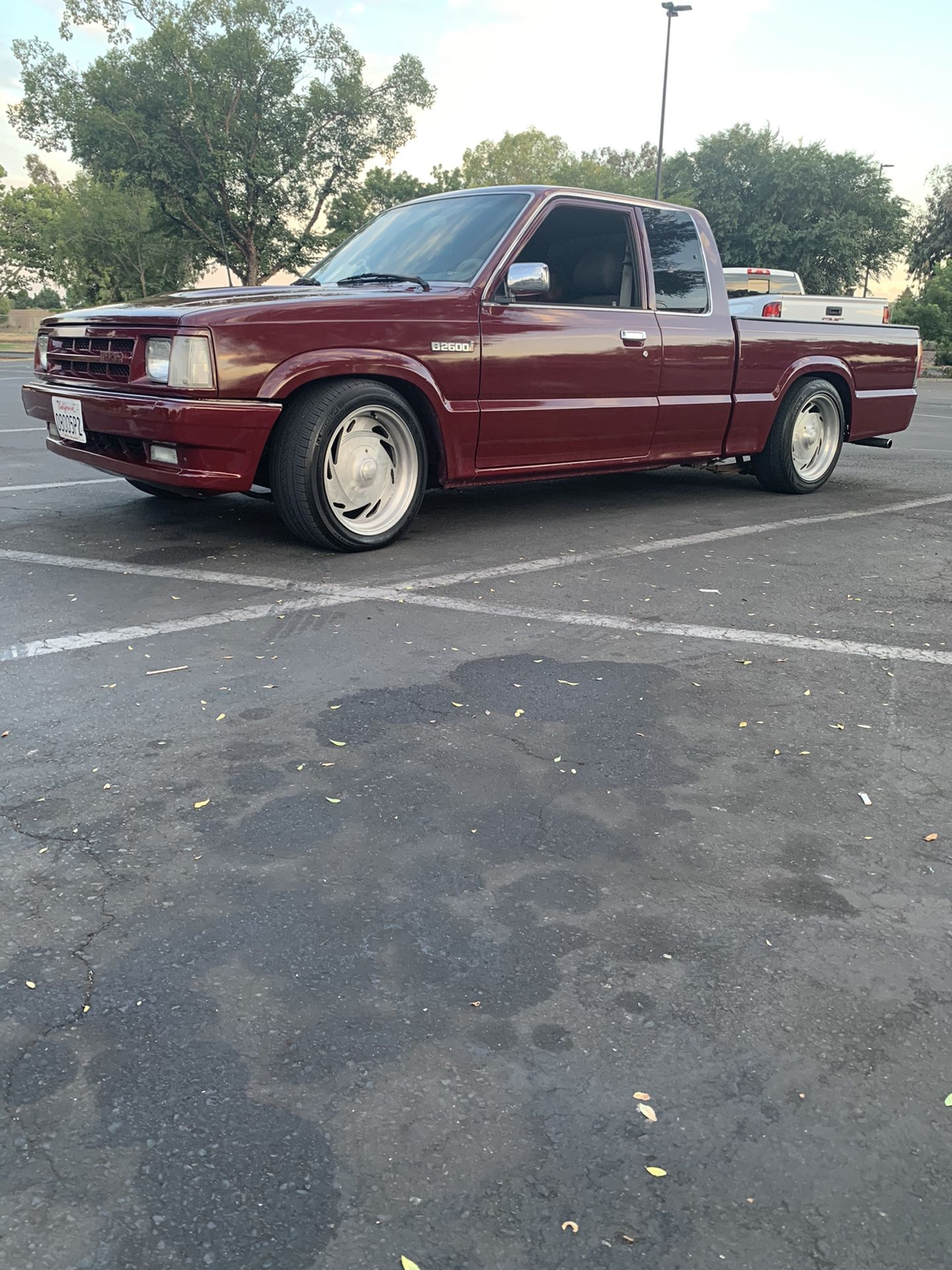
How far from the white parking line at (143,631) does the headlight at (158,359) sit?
132cm

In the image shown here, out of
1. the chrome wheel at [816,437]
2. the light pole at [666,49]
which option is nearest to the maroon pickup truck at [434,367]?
the chrome wheel at [816,437]

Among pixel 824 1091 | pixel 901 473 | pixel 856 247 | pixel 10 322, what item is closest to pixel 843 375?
pixel 901 473

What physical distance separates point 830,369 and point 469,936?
6.68m

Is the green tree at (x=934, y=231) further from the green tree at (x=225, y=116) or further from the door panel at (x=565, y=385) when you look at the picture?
the door panel at (x=565, y=385)

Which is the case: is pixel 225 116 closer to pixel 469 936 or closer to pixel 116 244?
pixel 116 244

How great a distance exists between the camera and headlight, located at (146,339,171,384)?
5055 mm

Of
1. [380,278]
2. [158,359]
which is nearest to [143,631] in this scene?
[158,359]

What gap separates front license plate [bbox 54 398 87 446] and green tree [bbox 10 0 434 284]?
3378 centimetres

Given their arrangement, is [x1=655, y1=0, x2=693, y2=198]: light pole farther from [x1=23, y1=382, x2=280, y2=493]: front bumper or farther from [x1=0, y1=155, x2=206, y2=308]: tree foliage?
[x1=23, y1=382, x2=280, y2=493]: front bumper

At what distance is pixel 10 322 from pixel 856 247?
175ft

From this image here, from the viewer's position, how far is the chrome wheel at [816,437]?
314 inches

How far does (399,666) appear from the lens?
3.89 m

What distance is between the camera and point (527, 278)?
18.8 ft

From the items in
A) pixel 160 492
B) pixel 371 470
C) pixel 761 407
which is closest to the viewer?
pixel 371 470
